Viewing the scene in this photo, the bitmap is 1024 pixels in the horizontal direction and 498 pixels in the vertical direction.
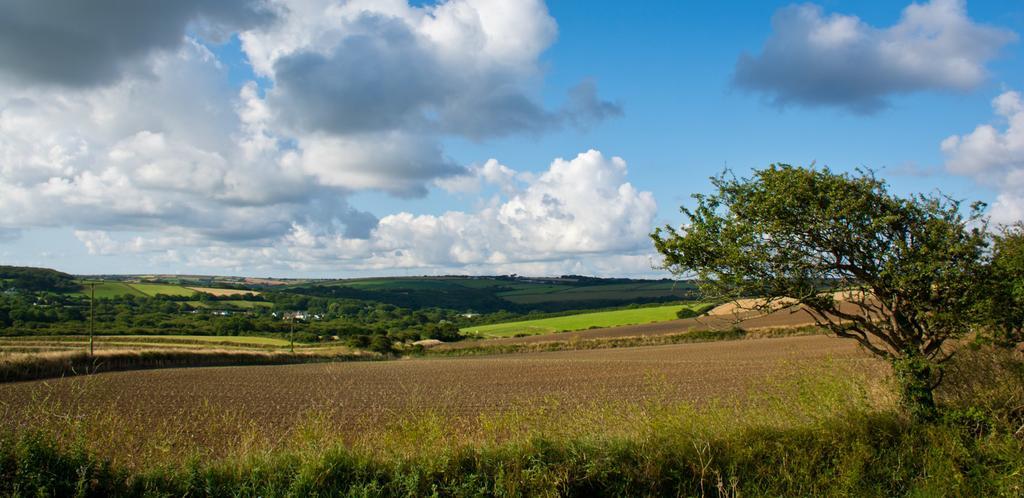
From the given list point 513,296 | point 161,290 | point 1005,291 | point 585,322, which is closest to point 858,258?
point 1005,291

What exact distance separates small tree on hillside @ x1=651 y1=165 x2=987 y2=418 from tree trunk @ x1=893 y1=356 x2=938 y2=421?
16 millimetres

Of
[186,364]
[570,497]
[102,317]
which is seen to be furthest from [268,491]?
[102,317]

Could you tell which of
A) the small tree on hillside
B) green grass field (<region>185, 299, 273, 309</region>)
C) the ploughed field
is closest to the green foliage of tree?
the small tree on hillside

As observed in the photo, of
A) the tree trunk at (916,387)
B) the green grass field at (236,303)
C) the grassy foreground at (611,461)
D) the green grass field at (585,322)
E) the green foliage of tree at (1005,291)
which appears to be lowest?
the green grass field at (585,322)

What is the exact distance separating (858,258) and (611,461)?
6.05 m

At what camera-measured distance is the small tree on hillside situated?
9.98 meters

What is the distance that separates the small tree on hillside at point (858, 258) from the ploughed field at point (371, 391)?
225 centimetres

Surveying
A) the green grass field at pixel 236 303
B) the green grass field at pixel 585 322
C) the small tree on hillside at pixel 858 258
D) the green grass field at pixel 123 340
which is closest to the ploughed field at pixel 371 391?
the small tree on hillside at pixel 858 258

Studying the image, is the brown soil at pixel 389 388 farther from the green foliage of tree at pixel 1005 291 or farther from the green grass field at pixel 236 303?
the green grass field at pixel 236 303

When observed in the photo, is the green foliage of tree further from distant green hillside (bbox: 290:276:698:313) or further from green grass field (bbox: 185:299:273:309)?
green grass field (bbox: 185:299:273:309)

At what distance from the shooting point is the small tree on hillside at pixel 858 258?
9.98m

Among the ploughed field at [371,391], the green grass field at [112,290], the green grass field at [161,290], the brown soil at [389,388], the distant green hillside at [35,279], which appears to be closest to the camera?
the ploughed field at [371,391]

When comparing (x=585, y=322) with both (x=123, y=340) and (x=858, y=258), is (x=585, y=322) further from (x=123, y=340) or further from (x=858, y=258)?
(x=858, y=258)

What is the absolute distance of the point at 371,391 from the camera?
30625mm
